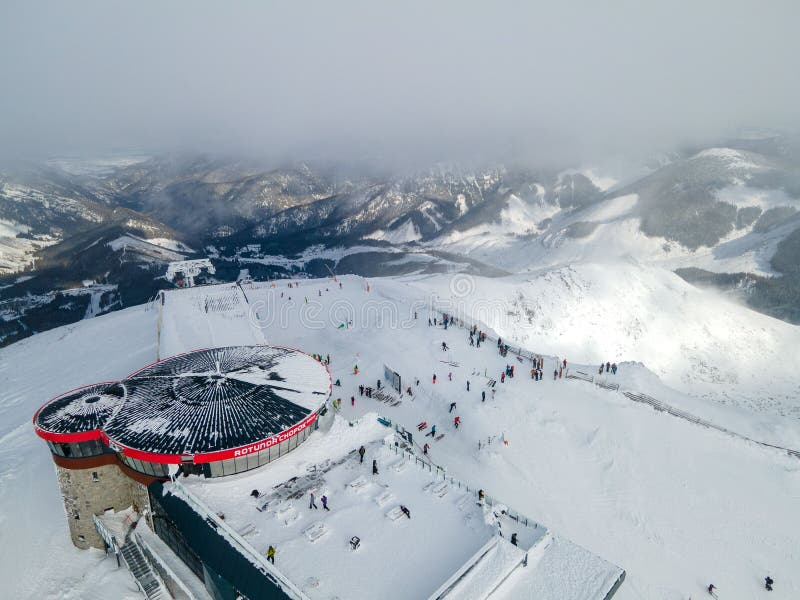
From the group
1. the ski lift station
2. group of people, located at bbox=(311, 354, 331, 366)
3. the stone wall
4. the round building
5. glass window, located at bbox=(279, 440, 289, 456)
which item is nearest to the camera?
the ski lift station

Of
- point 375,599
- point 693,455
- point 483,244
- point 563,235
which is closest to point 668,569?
point 693,455

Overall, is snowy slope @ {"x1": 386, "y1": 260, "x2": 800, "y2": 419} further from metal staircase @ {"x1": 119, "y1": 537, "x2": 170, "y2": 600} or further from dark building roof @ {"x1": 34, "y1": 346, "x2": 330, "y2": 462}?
metal staircase @ {"x1": 119, "y1": 537, "x2": 170, "y2": 600}

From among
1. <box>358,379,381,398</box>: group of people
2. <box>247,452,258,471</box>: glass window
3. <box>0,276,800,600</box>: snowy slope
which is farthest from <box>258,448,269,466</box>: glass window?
<box>358,379,381,398</box>: group of people

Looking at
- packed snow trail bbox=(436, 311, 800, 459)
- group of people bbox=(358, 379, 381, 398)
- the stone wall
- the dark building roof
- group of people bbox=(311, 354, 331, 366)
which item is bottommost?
packed snow trail bbox=(436, 311, 800, 459)

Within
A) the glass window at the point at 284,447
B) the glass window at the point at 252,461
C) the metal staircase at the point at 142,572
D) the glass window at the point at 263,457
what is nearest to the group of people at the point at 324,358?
the glass window at the point at 284,447

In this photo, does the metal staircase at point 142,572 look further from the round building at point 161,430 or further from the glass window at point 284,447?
the glass window at point 284,447

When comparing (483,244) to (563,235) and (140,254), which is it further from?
(140,254)
